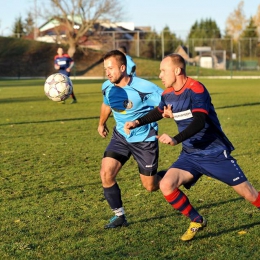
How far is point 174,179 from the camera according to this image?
17.0 feet

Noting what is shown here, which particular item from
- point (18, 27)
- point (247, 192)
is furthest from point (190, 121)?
point (18, 27)

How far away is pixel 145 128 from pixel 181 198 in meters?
1.06

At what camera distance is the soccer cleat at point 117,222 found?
→ 5.69 metres

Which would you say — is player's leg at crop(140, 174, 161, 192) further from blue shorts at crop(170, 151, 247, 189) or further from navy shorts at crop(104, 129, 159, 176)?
blue shorts at crop(170, 151, 247, 189)

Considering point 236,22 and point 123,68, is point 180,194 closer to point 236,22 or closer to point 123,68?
point 123,68

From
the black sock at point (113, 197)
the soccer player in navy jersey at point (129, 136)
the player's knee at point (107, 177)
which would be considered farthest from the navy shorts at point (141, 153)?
the black sock at point (113, 197)

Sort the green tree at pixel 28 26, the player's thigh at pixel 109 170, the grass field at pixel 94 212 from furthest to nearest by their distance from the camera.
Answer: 1. the green tree at pixel 28 26
2. the player's thigh at pixel 109 170
3. the grass field at pixel 94 212

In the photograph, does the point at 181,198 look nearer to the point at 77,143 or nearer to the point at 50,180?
the point at 50,180

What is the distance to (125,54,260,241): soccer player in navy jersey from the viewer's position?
5.18 m

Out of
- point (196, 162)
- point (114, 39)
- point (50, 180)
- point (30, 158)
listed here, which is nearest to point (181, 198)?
point (196, 162)

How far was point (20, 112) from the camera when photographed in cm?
1894

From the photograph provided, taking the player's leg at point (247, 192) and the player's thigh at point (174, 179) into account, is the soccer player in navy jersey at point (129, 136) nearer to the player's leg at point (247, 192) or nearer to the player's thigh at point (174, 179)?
the player's thigh at point (174, 179)

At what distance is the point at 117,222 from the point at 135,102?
124 centimetres

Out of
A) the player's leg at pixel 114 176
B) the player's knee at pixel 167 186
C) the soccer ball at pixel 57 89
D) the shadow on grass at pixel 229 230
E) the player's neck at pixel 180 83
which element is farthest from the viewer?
Answer: the soccer ball at pixel 57 89
